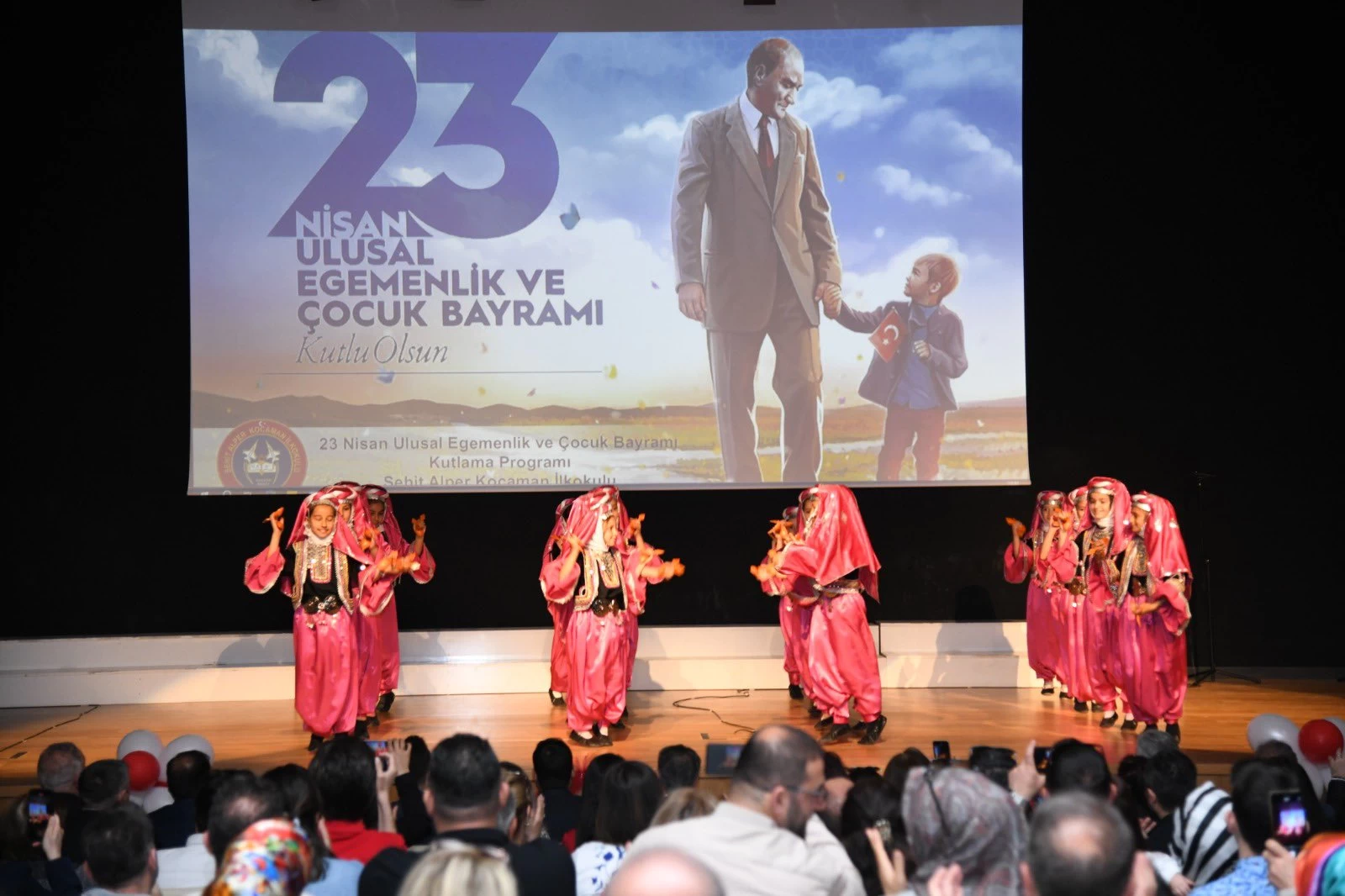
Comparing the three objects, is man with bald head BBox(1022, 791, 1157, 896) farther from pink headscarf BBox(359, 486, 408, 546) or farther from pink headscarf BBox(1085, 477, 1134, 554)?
pink headscarf BBox(359, 486, 408, 546)

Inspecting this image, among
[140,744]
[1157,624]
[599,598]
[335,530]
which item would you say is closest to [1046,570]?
[1157,624]

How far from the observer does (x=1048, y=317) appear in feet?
33.4

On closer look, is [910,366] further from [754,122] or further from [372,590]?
[372,590]

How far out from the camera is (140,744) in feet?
18.5

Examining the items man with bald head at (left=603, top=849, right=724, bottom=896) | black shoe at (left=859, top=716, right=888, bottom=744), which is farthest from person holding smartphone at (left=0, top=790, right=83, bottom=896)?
black shoe at (left=859, top=716, right=888, bottom=744)

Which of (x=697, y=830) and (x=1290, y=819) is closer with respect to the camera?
(x=697, y=830)

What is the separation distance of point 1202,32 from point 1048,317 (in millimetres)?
2500

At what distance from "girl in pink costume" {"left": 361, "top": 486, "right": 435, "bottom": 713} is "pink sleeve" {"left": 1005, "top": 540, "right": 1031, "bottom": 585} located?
13.4 feet

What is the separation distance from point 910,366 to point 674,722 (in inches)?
129

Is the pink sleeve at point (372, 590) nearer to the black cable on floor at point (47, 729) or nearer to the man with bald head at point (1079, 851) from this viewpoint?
the black cable on floor at point (47, 729)

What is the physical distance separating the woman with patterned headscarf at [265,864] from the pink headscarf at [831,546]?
5.48m

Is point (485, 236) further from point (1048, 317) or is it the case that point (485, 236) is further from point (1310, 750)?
point (1310, 750)

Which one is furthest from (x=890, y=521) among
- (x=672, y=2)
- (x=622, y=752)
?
(x=672, y=2)

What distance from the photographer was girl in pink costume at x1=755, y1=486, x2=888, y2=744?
7.60 metres
